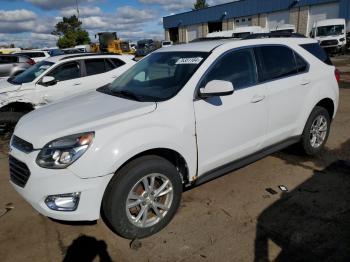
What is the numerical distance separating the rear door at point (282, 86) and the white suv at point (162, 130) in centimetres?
1

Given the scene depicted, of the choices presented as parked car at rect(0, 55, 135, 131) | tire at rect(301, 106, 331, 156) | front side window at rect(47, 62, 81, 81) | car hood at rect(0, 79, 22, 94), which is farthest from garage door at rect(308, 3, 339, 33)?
car hood at rect(0, 79, 22, 94)

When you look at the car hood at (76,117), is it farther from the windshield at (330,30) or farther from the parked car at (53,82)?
the windshield at (330,30)

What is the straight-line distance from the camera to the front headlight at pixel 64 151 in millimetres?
2914

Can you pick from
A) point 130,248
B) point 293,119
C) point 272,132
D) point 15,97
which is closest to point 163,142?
point 130,248

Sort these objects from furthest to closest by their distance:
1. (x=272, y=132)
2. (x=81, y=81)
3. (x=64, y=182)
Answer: (x=81, y=81) → (x=272, y=132) → (x=64, y=182)

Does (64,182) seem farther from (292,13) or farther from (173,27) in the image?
(173,27)

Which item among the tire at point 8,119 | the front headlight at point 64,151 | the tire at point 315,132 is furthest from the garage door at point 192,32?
the front headlight at point 64,151

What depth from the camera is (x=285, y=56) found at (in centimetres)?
454

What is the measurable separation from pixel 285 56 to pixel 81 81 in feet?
16.1

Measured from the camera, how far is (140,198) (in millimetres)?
3281

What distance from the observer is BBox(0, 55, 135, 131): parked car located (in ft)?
23.8

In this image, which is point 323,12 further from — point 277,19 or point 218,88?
point 218,88

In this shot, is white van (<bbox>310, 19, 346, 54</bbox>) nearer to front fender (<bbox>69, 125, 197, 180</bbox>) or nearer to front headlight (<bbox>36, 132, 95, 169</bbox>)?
front fender (<bbox>69, 125, 197, 180</bbox>)

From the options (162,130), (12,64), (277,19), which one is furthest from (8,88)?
(277,19)
